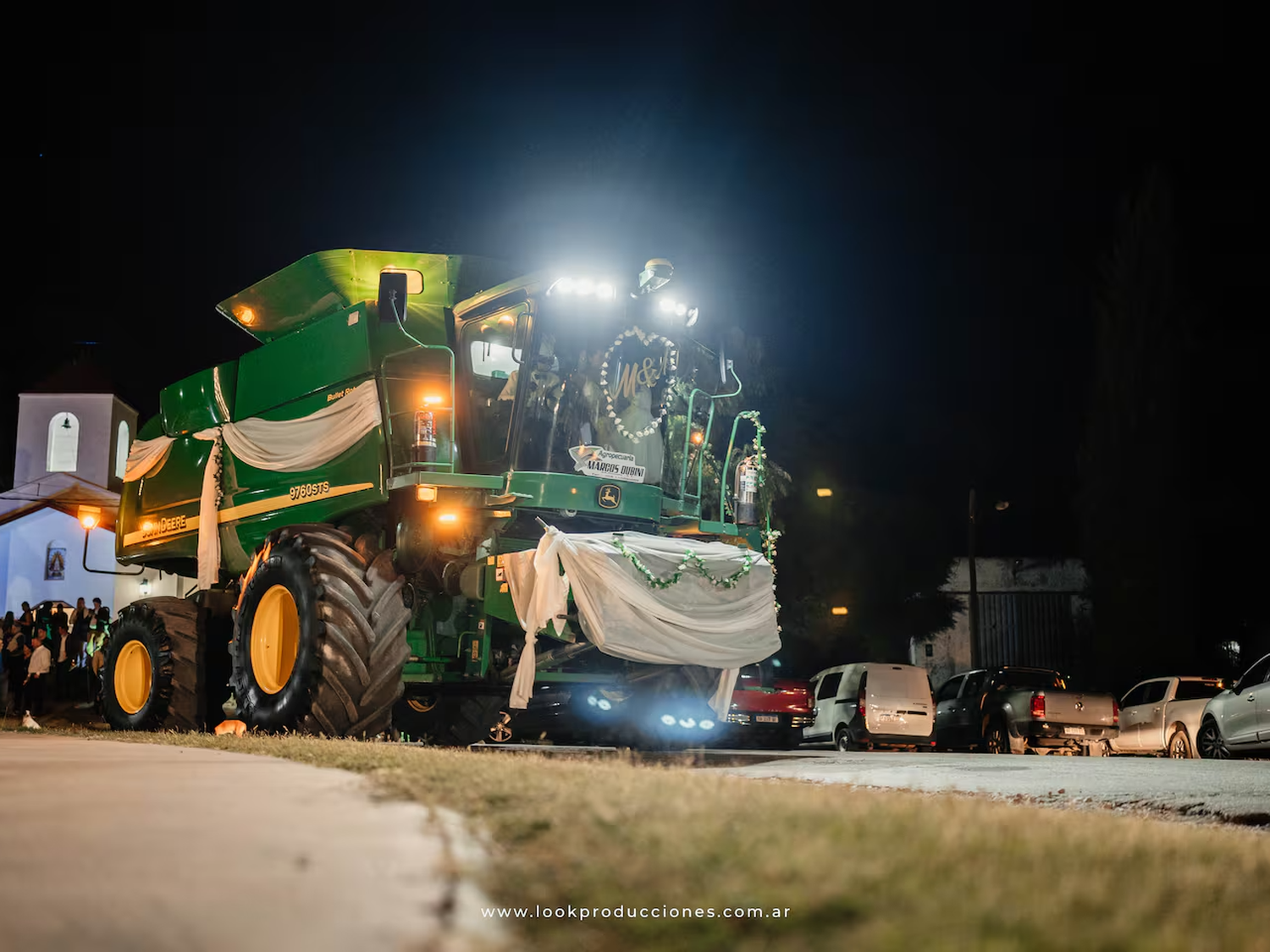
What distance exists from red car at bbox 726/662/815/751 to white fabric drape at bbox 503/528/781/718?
8.53 m

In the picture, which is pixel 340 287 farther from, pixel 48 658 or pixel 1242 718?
pixel 1242 718

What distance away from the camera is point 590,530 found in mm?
11938

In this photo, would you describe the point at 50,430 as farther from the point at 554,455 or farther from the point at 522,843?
the point at 522,843

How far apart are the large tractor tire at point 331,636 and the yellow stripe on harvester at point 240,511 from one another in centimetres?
56

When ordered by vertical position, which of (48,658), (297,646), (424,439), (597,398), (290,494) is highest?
(597,398)

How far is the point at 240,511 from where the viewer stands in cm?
1423

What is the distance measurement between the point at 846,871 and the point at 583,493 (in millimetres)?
7652

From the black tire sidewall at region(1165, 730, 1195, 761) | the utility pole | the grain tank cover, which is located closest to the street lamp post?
the utility pole

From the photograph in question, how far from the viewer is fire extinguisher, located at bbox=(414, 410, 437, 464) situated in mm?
11133

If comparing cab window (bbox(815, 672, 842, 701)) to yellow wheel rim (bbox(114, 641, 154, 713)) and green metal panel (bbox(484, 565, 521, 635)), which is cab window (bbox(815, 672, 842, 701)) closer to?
yellow wheel rim (bbox(114, 641, 154, 713))

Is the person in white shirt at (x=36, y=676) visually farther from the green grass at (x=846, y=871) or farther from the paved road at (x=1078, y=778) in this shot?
the green grass at (x=846, y=871)

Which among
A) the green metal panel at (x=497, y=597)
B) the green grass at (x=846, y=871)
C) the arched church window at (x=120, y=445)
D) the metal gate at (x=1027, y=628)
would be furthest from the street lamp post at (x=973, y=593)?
the arched church window at (x=120, y=445)

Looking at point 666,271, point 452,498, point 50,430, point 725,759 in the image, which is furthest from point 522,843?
point 50,430

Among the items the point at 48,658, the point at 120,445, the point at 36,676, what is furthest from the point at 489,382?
the point at 120,445
